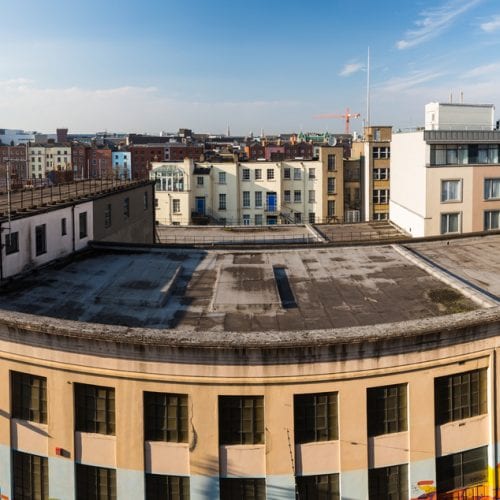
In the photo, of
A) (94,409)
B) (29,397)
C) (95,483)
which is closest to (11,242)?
(29,397)

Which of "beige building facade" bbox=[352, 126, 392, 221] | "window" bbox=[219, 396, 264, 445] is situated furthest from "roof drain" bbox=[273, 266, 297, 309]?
"beige building facade" bbox=[352, 126, 392, 221]

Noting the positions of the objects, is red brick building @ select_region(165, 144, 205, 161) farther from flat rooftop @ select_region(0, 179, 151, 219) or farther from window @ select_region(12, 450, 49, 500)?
window @ select_region(12, 450, 49, 500)

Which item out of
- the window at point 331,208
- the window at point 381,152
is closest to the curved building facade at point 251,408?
the window at point 381,152

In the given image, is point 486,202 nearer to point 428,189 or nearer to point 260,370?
point 428,189

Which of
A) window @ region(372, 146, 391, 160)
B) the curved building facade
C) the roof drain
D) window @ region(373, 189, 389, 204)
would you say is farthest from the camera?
window @ region(373, 189, 389, 204)

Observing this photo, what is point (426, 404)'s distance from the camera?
63.2 feet

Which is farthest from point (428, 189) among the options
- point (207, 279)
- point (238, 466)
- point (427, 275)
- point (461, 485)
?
point (238, 466)

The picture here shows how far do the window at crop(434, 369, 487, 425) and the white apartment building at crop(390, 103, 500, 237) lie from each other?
35.6 m

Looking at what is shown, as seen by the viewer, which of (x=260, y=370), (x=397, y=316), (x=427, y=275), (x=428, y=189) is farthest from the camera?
(x=428, y=189)

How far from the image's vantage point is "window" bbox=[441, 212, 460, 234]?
2163 inches

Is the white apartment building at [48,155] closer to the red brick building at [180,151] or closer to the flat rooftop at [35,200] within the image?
the red brick building at [180,151]

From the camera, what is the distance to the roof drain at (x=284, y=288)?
2361cm

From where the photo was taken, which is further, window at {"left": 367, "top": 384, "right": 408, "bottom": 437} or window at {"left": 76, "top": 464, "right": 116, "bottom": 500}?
window at {"left": 76, "top": 464, "right": 116, "bottom": 500}

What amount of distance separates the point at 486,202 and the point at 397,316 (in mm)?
38159
